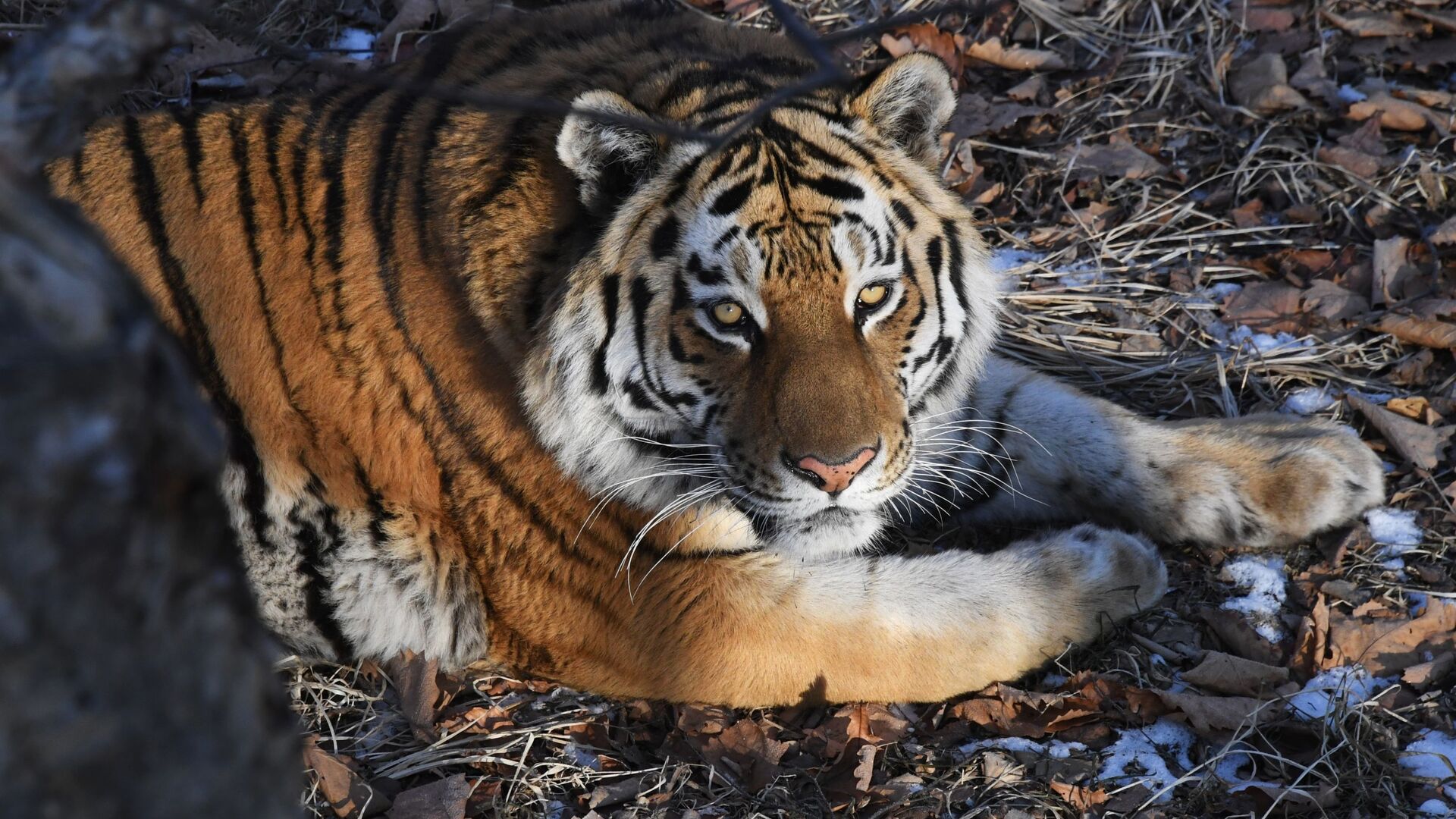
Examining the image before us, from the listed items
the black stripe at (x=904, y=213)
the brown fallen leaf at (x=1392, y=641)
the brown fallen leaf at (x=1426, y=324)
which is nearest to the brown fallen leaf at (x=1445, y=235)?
the brown fallen leaf at (x=1426, y=324)

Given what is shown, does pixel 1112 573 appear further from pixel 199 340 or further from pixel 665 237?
pixel 199 340

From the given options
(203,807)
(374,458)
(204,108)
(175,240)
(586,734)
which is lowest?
(586,734)

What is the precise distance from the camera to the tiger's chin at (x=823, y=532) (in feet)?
8.43

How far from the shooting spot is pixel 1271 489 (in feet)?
9.68

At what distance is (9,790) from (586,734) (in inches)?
78.0

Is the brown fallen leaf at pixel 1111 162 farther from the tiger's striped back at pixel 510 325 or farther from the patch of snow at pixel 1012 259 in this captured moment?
the tiger's striped back at pixel 510 325

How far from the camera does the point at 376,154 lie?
2.66 m

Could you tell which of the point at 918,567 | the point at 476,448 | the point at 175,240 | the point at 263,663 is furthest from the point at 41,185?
the point at 918,567

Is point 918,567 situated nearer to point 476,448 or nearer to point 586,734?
point 586,734

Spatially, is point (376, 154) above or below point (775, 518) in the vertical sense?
above

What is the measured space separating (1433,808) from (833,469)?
1.33m

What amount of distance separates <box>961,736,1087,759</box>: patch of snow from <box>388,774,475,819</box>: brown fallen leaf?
3.50ft

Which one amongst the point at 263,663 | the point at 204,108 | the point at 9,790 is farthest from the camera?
the point at 204,108

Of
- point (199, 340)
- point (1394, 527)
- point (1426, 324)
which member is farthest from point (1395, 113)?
point (199, 340)
